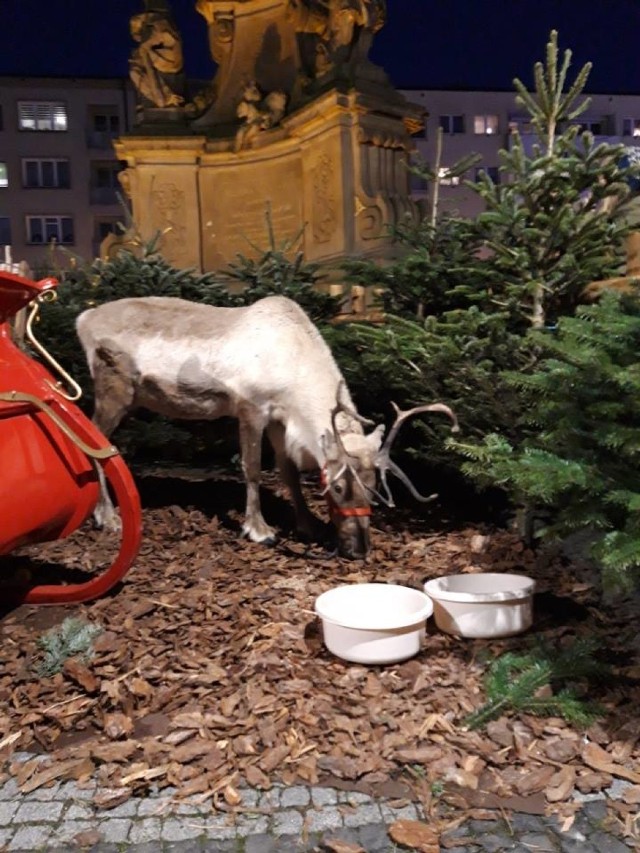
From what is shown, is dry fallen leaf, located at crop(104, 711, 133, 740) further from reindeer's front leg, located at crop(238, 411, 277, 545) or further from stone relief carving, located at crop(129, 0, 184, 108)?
stone relief carving, located at crop(129, 0, 184, 108)

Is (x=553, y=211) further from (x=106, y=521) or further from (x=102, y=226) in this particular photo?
(x=102, y=226)

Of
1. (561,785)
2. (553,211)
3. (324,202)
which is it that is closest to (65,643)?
(561,785)

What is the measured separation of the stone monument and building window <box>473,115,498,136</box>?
30.1 m

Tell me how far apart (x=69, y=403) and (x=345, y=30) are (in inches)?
333

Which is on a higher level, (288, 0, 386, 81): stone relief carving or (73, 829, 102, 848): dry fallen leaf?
(288, 0, 386, 81): stone relief carving

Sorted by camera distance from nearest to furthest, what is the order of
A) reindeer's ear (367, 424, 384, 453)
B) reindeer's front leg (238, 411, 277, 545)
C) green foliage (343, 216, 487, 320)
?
reindeer's ear (367, 424, 384, 453), reindeer's front leg (238, 411, 277, 545), green foliage (343, 216, 487, 320)

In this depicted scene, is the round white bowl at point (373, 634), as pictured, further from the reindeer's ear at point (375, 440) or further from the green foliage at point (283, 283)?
the green foliage at point (283, 283)

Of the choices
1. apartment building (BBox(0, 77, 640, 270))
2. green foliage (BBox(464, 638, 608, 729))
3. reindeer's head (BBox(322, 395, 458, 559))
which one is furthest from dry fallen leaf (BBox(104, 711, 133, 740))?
apartment building (BBox(0, 77, 640, 270))

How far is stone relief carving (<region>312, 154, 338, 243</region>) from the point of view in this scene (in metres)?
10.7

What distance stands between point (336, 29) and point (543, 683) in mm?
9744

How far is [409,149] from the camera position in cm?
1117

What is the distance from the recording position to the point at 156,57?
12.2 meters

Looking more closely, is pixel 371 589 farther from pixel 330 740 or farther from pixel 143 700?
pixel 143 700

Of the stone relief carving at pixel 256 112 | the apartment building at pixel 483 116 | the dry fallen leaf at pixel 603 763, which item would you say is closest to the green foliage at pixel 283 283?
the stone relief carving at pixel 256 112
